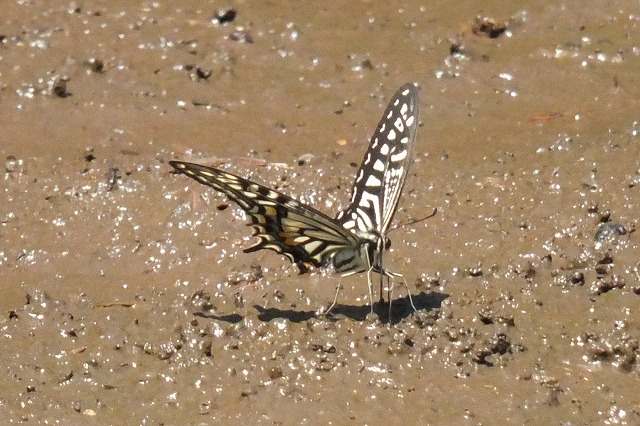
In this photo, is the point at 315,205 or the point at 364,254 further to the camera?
the point at 315,205

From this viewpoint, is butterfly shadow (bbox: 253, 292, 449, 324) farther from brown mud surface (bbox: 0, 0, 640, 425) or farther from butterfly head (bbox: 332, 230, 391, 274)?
butterfly head (bbox: 332, 230, 391, 274)

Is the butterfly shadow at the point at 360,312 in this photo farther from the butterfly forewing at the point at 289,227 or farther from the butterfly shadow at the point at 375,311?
the butterfly forewing at the point at 289,227

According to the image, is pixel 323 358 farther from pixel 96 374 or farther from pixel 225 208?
pixel 225 208

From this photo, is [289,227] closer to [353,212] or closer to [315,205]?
[353,212]

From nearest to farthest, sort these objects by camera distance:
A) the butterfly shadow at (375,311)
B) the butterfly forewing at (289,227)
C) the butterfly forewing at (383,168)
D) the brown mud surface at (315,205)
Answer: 1. the brown mud surface at (315,205)
2. the butterfly forewing at (289,227)
3. the butterfly shadow at (375,311)
4. the butterfly forewing at (383,168)

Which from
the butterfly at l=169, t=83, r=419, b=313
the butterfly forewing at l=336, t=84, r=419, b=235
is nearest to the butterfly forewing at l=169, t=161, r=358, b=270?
the butterfly at l=169, t=83, r=419, b=313

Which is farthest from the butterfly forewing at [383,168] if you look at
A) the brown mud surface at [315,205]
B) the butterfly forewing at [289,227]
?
the brown mud surface at [315,205]

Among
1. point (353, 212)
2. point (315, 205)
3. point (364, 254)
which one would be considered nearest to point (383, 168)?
point (353, 212)

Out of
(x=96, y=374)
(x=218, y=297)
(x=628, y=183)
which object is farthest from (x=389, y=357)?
(x=628, y=183)
